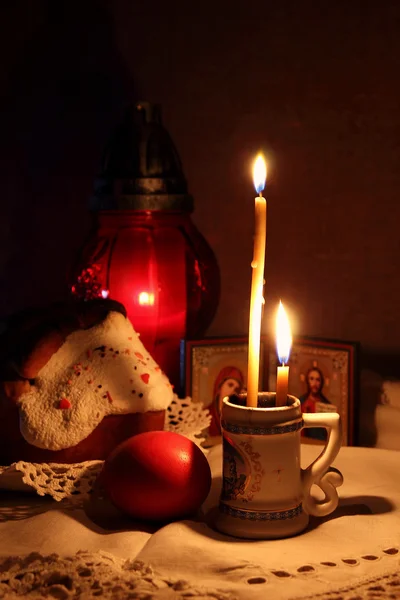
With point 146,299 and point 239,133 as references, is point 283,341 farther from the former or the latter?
point 239,133

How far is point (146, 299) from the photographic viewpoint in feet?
4.69

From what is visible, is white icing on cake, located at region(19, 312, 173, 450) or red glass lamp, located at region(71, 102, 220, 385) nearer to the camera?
white icing on cake, located at region(19, 312, 173, 450)

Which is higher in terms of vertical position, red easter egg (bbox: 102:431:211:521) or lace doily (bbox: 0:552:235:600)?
red easter egg (bbox: 102:431:211:521)

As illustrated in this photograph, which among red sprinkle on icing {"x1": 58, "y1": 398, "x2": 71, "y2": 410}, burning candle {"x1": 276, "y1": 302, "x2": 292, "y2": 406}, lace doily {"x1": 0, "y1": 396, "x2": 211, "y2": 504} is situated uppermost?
burning candle {"x1": 276, "y1": 302, "x2": 292, "y2": 406}

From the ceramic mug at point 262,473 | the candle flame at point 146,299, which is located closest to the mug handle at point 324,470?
the ceramic mug at point 262,473

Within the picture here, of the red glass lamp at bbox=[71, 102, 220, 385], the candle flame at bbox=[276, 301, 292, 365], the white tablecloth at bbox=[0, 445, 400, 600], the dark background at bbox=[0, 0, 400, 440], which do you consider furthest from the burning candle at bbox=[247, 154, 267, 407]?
the dark background at bbox=[0, 0, 400, 440]

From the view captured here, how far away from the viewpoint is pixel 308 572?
891 millimetres

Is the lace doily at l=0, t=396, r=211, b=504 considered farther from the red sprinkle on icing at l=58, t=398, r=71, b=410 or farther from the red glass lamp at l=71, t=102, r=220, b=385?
the red glass lamp at l=71, t=102, r=220, b=385

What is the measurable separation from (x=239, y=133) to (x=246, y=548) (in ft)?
2.96

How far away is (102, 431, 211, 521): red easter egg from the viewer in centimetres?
101

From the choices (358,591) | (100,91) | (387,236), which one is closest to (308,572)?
(358,591)

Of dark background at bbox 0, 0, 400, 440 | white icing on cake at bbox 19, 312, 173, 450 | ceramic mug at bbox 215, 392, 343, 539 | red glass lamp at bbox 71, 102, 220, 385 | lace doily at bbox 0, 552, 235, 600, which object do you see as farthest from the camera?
dark background at bbox 0, 0, 400, 440

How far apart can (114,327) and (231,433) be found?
0.28 m

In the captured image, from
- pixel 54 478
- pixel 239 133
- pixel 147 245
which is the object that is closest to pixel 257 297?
pixel 54 478
